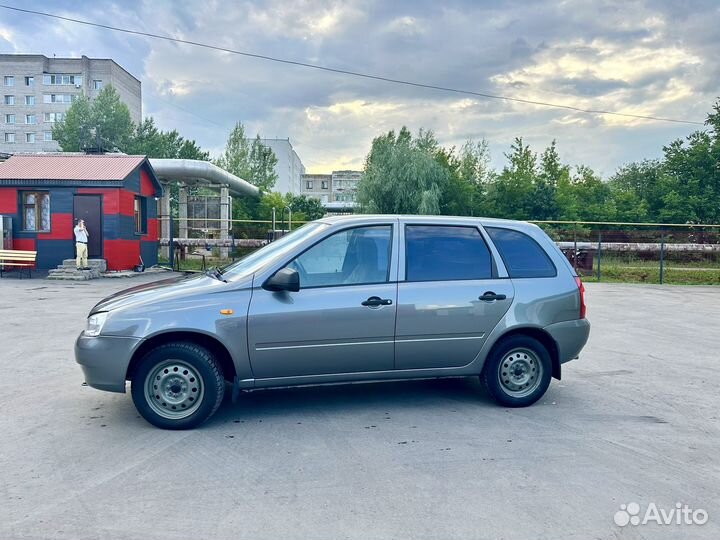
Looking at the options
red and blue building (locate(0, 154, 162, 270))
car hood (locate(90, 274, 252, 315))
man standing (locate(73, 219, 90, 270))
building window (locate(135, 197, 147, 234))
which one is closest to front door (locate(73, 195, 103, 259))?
red and blue building (locate(0, 154, 162, 270))

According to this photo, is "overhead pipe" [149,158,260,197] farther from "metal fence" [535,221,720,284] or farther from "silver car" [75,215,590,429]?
"silver car" [75,215,590,429]

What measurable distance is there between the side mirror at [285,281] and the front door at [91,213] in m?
17.4

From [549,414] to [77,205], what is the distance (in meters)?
19.1

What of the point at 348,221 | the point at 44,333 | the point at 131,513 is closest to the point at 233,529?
the point at 131,513

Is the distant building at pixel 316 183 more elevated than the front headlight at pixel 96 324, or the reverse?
the distant building at pixel 316 183

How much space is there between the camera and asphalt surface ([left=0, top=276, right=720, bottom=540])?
3.23m

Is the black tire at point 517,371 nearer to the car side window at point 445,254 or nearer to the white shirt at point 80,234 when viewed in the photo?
the car side window at point 445,254

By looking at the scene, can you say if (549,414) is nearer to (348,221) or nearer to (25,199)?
(348,221)

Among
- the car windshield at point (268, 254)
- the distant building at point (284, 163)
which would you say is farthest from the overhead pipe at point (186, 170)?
A: the distant building at point (284, 163)

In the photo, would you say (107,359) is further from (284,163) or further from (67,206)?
(284,163)

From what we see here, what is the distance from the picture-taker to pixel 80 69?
73.9 meters

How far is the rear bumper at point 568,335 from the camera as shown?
5.42 metres

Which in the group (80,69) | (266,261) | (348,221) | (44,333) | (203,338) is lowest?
(44,333)

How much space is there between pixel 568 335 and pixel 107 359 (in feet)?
13.8
